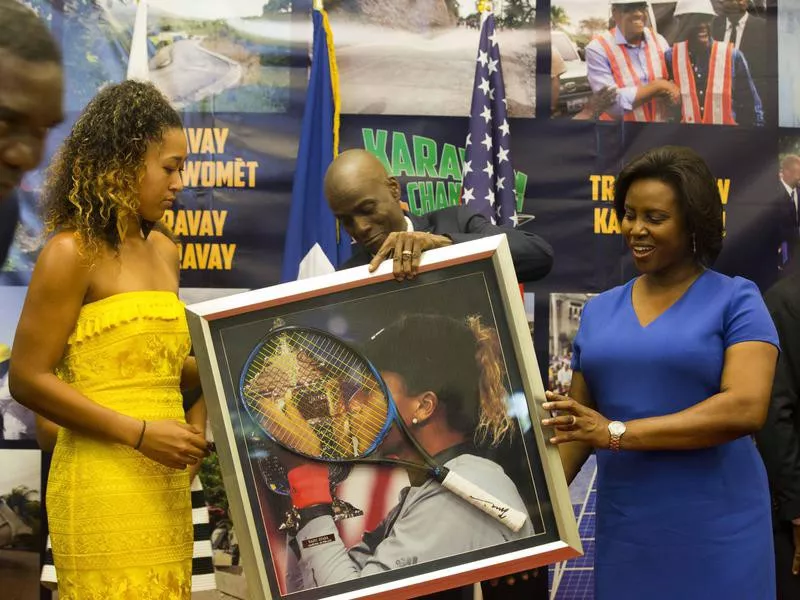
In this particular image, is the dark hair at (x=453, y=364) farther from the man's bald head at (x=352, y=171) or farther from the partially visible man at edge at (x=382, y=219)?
the man's bald head at (x=352, y=171)

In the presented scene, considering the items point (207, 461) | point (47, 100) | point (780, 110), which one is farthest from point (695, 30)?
point (47, 100)

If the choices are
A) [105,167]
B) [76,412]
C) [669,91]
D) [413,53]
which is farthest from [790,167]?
[76,412]

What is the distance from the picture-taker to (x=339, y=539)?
221 centimetres

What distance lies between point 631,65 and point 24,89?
4.06 metres

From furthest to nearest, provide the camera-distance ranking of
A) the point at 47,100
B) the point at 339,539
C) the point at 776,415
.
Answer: the point at 776,415
the point at 339,539
the point at 47,100

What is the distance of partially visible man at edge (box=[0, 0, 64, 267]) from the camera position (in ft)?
3.09

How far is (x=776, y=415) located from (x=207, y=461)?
2.41 m

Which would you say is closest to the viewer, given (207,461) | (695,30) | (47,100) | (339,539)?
(47,100)

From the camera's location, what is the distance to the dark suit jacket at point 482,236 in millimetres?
2674

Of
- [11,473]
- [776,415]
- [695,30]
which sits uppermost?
[695,30]

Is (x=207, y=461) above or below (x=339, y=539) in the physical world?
below

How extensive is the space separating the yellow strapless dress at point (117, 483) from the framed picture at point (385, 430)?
199mm

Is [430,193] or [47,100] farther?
[430,193]

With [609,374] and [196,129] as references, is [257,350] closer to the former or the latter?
[609,374]
